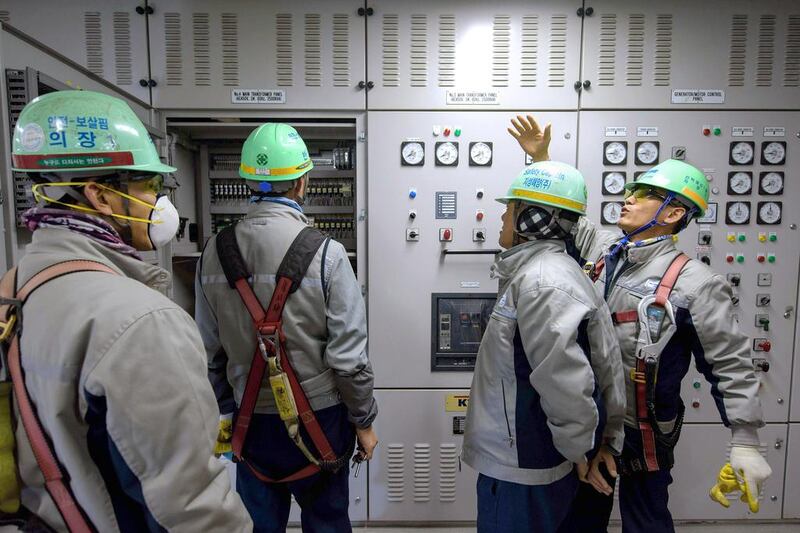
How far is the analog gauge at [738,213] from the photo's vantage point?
2.19 metres

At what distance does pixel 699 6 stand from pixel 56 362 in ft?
10.0

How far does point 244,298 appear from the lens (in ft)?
4.51

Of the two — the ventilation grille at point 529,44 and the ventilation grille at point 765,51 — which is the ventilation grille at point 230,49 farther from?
the ventilation grille at point 765,51

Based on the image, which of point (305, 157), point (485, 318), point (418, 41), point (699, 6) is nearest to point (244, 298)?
point (305, 157)

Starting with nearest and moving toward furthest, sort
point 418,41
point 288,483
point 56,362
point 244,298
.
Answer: point 56,362
point 244,298
point 288,483
point 418,41

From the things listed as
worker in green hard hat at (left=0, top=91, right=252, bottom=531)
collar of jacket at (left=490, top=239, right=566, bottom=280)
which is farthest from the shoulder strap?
worker in green hard hat at (left=0, top=91, right=252, bottom=531)

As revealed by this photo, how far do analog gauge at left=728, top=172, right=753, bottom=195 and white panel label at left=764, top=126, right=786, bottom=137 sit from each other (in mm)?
227

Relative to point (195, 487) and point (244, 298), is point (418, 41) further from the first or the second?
point (195, 487)

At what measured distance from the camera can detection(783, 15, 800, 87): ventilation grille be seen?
2150 mm

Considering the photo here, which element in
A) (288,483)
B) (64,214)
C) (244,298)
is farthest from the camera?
(288,483)

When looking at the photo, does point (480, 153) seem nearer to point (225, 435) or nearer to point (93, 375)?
point (225, 435)

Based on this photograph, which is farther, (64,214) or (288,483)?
(288,483)

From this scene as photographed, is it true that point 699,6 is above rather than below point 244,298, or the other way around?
above

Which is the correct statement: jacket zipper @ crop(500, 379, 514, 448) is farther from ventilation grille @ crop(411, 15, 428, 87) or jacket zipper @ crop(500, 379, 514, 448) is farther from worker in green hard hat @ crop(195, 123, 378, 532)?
ventilation grille @ crop(411, 15, 428, 87)
